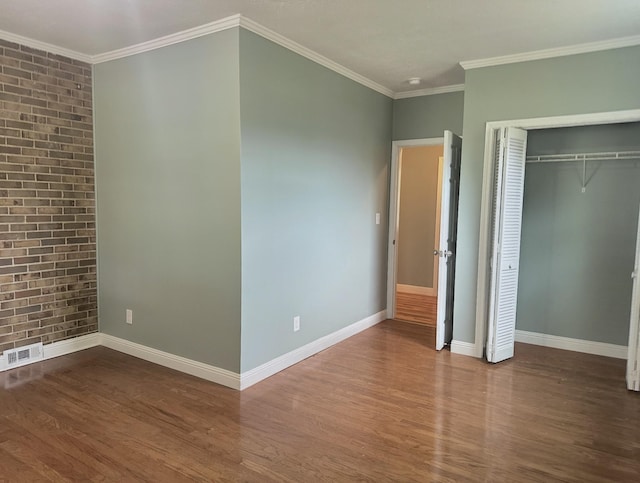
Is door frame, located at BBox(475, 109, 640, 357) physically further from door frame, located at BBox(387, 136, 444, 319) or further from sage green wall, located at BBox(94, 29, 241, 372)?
sage green wall, located at BBox(94, 29, 241, 372)

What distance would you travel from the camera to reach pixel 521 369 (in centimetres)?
376

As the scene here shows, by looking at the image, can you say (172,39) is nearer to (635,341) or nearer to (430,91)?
(430,91)

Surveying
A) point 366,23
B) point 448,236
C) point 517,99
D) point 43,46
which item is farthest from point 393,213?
point 43,46

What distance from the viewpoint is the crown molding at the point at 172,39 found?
306 centimetres

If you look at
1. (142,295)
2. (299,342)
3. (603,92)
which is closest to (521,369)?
(299,342)

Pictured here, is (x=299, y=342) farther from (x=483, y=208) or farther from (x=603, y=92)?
(x=603, y=92)

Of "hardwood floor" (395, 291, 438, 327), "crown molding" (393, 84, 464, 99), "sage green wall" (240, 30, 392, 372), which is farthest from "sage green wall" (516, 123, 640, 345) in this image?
"sage green wall" (240, 30, 392, 372)

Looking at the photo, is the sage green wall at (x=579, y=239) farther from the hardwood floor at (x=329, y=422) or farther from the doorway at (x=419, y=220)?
the doorway at (x=419, y=220)

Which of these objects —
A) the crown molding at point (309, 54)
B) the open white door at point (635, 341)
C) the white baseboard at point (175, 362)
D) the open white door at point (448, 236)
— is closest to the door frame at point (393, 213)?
the crown molding at point (309, 54)

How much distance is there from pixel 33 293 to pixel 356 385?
9.01 ft

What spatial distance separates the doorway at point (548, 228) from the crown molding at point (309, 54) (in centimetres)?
139

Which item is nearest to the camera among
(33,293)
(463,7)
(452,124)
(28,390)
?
(463,7)

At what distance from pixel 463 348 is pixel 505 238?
1.09 metres

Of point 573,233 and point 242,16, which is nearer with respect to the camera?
point 242,16
